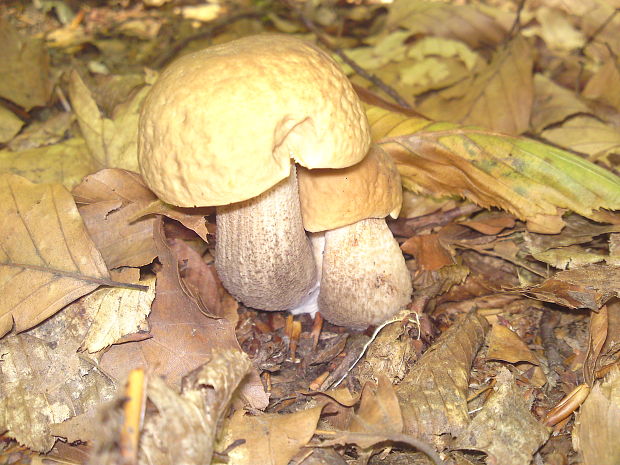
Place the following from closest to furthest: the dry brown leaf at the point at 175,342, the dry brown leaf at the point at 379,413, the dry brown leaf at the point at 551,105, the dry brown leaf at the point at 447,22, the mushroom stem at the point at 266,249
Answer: the dry brown leaf at the point at 379,413 → the dry brown leaf at the point at 175,342 → the mushroom stem at the point at 266,249 → the dry brown leaf at the point at 551,105 → the dry brown leaf at the point at 447,22

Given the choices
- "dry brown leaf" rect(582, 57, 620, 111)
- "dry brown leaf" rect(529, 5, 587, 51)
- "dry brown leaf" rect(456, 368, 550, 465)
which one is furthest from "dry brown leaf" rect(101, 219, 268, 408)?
"dry brown leaf" rect(529, 5, 587, 51)

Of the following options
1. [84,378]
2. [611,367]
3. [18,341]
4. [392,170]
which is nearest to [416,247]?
[392,170]

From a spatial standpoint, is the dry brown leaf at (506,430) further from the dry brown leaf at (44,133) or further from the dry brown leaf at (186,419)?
the dry brown leaf at (44,133)

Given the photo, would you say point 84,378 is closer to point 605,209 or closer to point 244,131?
point 244,131

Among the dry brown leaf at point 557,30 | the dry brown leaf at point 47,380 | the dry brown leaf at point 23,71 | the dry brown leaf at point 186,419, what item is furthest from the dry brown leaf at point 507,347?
the dry brown leaf at point 557,30

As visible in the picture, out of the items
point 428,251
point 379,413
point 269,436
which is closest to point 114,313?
point 269,436

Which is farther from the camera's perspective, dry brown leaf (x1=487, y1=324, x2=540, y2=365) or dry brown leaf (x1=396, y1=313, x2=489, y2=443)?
dry brown leaf (x1=487, y1=324, x2=540, y2=365)

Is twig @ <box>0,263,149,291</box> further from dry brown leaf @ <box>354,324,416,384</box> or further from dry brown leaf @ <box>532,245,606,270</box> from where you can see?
dry brown leaf @ <box>532,245,606,270</box>
